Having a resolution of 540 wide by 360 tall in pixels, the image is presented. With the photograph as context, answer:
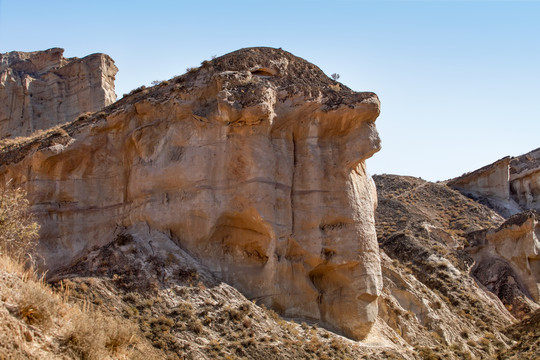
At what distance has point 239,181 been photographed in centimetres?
2325

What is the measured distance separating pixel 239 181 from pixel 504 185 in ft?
127

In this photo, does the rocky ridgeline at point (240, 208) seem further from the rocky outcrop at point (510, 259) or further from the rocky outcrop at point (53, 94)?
the rocky outcrop at point (53, 94)

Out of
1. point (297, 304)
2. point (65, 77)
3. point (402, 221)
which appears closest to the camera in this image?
point (297, 304)

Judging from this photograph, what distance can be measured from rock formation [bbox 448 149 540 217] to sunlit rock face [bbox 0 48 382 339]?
32.3 meters

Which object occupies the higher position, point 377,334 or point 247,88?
point 247,88

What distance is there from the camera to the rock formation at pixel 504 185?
180ft

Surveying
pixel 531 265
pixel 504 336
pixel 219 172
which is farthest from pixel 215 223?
pixel 531 265

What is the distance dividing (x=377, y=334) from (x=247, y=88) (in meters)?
10.7

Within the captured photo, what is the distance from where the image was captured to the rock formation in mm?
54812

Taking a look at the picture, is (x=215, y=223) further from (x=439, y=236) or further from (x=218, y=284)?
(x=439, y=236)

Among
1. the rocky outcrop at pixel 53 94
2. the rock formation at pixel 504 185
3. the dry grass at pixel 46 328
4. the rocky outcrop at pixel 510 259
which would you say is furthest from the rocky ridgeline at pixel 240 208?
the rock formation at pixel 504 185

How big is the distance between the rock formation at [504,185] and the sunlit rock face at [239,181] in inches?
1273

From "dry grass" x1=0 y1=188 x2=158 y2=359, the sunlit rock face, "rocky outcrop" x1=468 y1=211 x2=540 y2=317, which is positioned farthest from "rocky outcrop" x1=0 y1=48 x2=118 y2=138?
"dry grass" x1=0 y1=188 x2=158 y2=359

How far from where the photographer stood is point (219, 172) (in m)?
23.3
